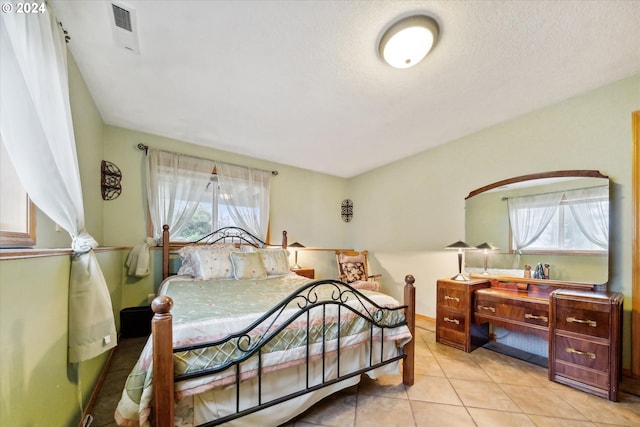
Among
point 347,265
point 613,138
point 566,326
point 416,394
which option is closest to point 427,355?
point 416,394

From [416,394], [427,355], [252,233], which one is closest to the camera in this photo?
[416,394]

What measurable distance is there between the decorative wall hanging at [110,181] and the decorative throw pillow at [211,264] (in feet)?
4.05

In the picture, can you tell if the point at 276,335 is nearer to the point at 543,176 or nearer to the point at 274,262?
the point at 274,262

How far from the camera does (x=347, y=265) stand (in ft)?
13.8

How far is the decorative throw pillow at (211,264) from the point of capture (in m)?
2.75

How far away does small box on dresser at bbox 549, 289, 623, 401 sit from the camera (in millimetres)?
1790

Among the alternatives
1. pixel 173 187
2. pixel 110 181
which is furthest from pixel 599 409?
pixel 110 181

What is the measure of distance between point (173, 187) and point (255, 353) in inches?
108

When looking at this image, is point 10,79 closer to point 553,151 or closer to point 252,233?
point 252,233

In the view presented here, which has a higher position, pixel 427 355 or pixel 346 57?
pixel 346 57

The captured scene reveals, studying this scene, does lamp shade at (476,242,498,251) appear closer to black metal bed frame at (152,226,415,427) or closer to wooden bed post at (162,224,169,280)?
black metal bed frame at (152,226,415,427)

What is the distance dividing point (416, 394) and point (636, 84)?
10.6ft

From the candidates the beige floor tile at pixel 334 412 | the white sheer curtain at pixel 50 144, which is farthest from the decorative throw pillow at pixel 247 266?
the beige floor tile at pixel 334 412

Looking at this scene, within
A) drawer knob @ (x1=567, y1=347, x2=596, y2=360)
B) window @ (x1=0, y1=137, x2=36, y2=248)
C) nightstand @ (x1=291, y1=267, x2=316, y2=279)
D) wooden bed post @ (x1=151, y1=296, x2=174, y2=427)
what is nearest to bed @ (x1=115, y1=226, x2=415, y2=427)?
wooden bed post @ (x1=151, y1=296, x2=174, y2=427)
